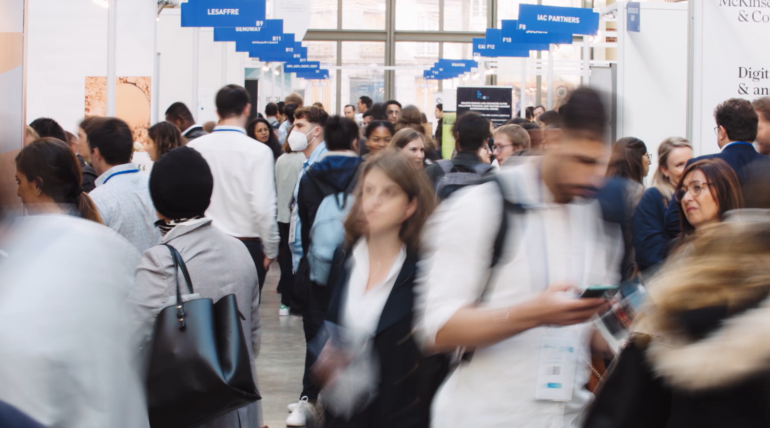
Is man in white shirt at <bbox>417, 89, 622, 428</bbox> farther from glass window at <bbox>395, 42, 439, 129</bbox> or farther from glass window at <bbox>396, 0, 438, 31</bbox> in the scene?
glass window at <bbox>396, 0, 438, 31</bbox>

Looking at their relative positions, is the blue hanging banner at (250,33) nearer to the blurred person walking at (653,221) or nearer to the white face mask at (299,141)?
the white face mask at (299,141)

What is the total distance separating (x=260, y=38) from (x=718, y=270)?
11419 millimetres

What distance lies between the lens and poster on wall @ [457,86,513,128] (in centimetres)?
1220

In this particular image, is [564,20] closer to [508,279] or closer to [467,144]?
[467,144]

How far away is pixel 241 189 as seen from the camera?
4.79m

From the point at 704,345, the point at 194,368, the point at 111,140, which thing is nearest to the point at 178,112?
the point at 111,140

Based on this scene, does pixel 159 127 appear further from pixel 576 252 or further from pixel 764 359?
pixel 764 359

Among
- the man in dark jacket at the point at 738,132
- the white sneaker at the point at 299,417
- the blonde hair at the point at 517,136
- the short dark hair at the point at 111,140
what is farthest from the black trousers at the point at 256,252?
the man in dark jacket at the point at 738,132

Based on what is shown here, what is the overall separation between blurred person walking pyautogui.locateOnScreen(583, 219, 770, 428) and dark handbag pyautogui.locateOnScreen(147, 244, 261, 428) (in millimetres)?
1358

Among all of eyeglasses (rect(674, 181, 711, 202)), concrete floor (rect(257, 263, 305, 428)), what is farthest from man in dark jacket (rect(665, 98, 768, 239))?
concrete floor (rect(257, 263, 305, 428))

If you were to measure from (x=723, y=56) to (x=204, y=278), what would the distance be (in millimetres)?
3810

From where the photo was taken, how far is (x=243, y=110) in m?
5.02

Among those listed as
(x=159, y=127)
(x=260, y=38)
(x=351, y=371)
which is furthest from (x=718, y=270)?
(x=260, y=38)

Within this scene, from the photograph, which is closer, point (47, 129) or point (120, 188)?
point (120, 188)
